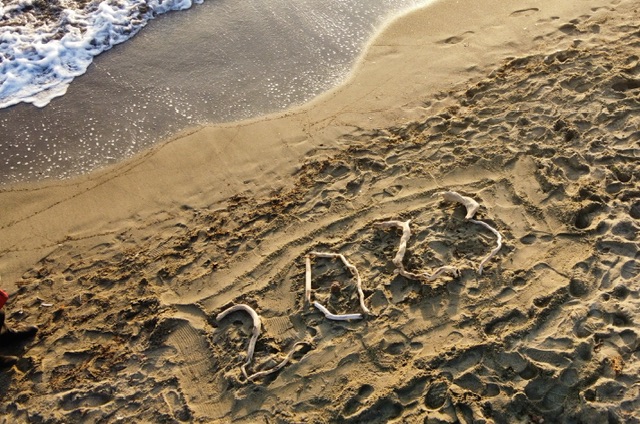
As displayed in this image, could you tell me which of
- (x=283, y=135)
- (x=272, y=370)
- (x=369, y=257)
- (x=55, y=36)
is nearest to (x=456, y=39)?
(x=283, y=135)

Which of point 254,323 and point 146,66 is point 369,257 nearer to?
point 254,323

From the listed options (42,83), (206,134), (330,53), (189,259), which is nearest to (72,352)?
(189,259)

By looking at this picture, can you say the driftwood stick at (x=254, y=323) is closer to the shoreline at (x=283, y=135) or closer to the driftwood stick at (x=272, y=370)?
the driftwood stick at (x=272, y=370)

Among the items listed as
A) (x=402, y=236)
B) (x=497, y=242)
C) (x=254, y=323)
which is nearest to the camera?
(x=254, y=323)

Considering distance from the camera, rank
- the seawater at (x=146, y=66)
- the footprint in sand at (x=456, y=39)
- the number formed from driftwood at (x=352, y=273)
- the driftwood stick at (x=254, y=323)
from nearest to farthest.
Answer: the driftwood stick at (x=254, y=323) → the number formed from driftwood at (x=352, y=273) → the seawater at (x=146, y=66) → the footprint in sand at (x=456, y=39)

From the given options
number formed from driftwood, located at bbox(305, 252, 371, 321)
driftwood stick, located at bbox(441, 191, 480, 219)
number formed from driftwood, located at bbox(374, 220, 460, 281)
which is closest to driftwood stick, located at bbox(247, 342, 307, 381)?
number formed from driftwood, located at bbox(305, 252, 371, 321)

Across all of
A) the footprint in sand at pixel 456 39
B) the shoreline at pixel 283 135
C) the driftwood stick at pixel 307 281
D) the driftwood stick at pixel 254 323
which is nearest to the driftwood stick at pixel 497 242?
the driftwood stick at pixel 307 281
